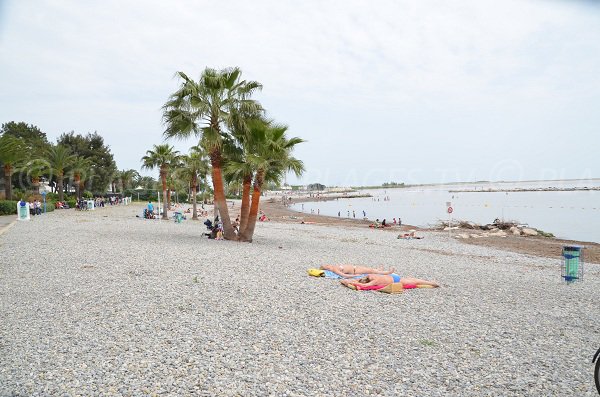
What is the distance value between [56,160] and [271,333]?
1860 inches

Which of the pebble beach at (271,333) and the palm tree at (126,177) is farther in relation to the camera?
the palm tree at (126,177)

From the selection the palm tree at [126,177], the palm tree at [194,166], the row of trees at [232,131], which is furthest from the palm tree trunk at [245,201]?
the palm tree at [126,177]

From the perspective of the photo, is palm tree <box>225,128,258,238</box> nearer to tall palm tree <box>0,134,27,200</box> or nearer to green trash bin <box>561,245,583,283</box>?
green trash bin <box>561,245,583,283</box>

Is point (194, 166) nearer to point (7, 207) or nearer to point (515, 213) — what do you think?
point (7, 207)

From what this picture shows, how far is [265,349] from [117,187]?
9637 cm

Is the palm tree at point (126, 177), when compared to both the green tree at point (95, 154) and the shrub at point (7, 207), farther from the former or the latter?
the shrub at point (7, 207)

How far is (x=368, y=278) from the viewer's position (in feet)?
30.4

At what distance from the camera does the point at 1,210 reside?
29234 mm

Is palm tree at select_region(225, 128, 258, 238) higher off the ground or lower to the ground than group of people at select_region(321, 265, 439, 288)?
higher

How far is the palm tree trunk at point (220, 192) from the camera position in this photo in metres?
17.3

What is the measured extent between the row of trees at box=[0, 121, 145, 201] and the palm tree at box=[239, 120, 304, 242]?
25.9 metres

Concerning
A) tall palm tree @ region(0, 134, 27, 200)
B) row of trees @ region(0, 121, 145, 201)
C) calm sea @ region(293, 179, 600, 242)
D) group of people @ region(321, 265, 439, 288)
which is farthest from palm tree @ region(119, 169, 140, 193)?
group of people @ region(321, 265, 439, 288)

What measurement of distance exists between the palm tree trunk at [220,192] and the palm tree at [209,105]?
0.50m

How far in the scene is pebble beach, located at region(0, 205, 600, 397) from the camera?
14.5ft
